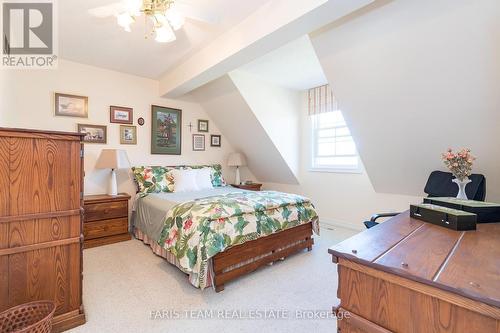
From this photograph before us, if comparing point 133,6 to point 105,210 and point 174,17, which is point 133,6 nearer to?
point 174,17

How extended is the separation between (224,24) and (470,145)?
268 centimetres

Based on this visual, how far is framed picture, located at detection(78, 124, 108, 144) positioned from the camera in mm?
Result: 3407

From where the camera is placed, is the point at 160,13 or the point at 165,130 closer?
the point at 160,13

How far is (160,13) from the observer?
188cm

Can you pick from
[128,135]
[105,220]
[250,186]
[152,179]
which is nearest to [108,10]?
[128,135]

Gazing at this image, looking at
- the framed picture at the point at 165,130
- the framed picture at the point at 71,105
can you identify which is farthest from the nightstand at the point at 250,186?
the framed picture at the point at 71,105

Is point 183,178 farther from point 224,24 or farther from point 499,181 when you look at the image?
point 499,181

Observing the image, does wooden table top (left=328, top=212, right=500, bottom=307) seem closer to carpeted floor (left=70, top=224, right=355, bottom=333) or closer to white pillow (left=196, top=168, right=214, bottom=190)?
carpeted floor (left=70, top=224, right=355, bottom=333)

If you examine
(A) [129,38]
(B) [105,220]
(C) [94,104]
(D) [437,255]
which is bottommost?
(B) [105,220]

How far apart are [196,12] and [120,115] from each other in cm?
235

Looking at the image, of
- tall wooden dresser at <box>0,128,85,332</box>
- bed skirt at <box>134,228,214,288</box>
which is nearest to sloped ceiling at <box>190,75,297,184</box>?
bed skirt at <box>134,228,214,288</box>

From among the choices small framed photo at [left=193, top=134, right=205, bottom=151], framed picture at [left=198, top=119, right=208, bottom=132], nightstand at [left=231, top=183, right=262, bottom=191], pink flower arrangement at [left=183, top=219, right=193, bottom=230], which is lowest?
pink flower arrangement at [left=183, top=219, right=193, bottom=230]

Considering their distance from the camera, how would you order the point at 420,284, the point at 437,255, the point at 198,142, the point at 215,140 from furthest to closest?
the point at 215,140
the point at 198,142
the point at 437,255
the point at 420,284

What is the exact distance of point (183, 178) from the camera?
12.1ft
